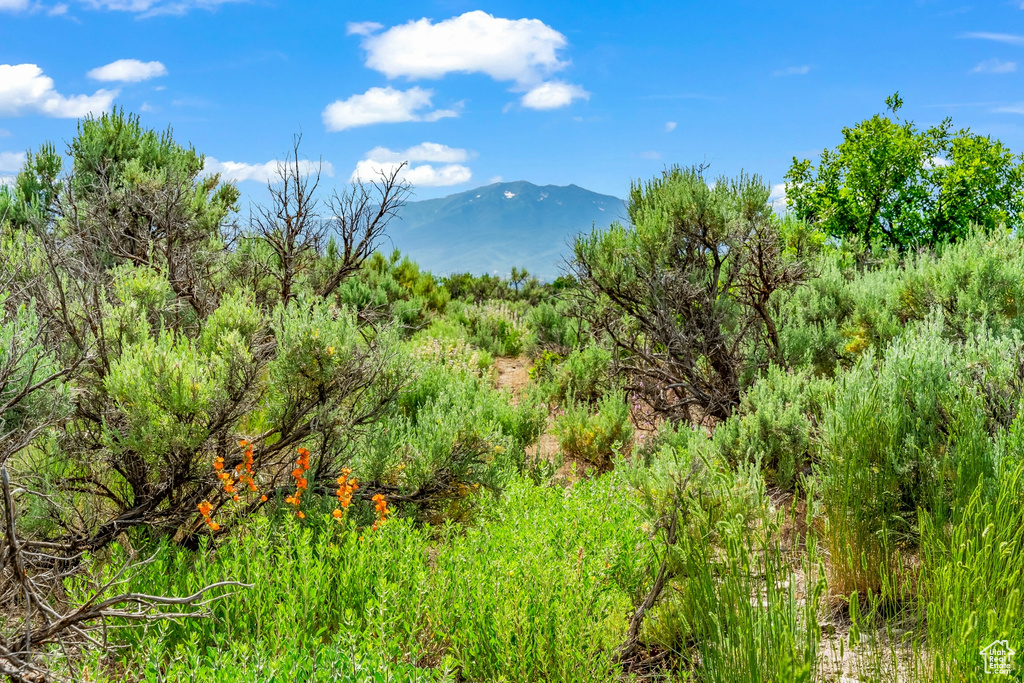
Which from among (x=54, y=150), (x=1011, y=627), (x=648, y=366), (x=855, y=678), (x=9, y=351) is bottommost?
(x=855, y=678)

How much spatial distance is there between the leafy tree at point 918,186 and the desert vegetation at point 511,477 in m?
14.6

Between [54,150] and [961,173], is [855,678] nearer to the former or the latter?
[54,150]

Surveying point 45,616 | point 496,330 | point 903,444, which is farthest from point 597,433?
point 496,330

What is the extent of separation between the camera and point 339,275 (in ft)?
21.0

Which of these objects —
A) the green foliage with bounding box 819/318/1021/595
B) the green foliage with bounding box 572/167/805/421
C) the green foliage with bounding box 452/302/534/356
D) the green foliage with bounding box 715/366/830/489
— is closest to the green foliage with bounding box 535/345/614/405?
the green foliage with bounding box 572/167/805/421

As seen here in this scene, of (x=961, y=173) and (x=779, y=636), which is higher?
(x=961, y=173)

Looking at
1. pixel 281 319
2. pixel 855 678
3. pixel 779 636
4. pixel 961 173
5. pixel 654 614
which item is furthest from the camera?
pixel 961 173

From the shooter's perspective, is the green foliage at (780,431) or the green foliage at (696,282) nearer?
the green foliage at (780,431)

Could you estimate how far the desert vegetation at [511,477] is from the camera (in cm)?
208

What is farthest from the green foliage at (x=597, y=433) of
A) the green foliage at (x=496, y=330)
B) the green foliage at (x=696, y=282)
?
the green foliage at (x=496, y=330)

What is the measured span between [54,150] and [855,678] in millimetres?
11756

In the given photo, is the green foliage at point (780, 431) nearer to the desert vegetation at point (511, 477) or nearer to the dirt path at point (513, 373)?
the desert vegetation at point (511, 477)

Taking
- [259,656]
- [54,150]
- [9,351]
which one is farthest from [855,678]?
[54,150]

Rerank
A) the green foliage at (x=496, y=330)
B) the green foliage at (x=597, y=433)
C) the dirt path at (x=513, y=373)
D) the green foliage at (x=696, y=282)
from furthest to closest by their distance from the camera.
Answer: the green foliage at (x=496, y=330), the dirt path at (x=513, y=373), the green foliage at (x=597, y=433), the green foliage at (x=696, y=282)
